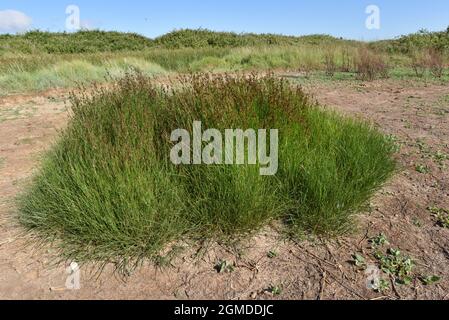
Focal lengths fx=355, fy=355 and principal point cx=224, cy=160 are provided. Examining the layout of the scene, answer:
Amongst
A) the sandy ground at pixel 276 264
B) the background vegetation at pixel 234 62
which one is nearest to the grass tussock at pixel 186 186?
the sandy ground at pixel 276 264

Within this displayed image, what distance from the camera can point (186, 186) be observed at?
2.84 meters

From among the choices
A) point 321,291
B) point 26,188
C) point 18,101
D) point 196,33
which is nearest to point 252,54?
point 18,101

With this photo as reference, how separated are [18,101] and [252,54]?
11.0 metres

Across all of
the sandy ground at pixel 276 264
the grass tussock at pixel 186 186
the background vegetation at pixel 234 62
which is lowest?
the sandy ground at pixel 276 264

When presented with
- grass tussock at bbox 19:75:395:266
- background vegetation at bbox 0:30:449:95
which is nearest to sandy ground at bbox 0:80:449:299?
grass tussock at bbox 19:75:395:266

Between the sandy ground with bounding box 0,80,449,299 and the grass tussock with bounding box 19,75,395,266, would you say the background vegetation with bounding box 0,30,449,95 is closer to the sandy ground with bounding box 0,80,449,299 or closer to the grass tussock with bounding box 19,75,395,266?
the grass tussock with bounding box 19,75,395,266

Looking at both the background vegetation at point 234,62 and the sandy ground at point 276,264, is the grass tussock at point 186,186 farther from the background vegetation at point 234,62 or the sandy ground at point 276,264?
the background vegetation at point 234,62

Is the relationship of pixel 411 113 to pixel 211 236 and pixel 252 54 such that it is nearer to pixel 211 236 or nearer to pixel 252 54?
pixel 211 236

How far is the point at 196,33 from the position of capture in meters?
35.9

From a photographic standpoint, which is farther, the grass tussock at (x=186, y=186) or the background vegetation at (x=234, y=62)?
the background vegetation at (x=234, y=62)

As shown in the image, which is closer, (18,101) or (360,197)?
(360,197)

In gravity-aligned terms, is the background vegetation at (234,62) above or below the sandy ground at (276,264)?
above

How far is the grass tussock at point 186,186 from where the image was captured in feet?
8.14

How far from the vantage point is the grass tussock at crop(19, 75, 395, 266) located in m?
2.48
